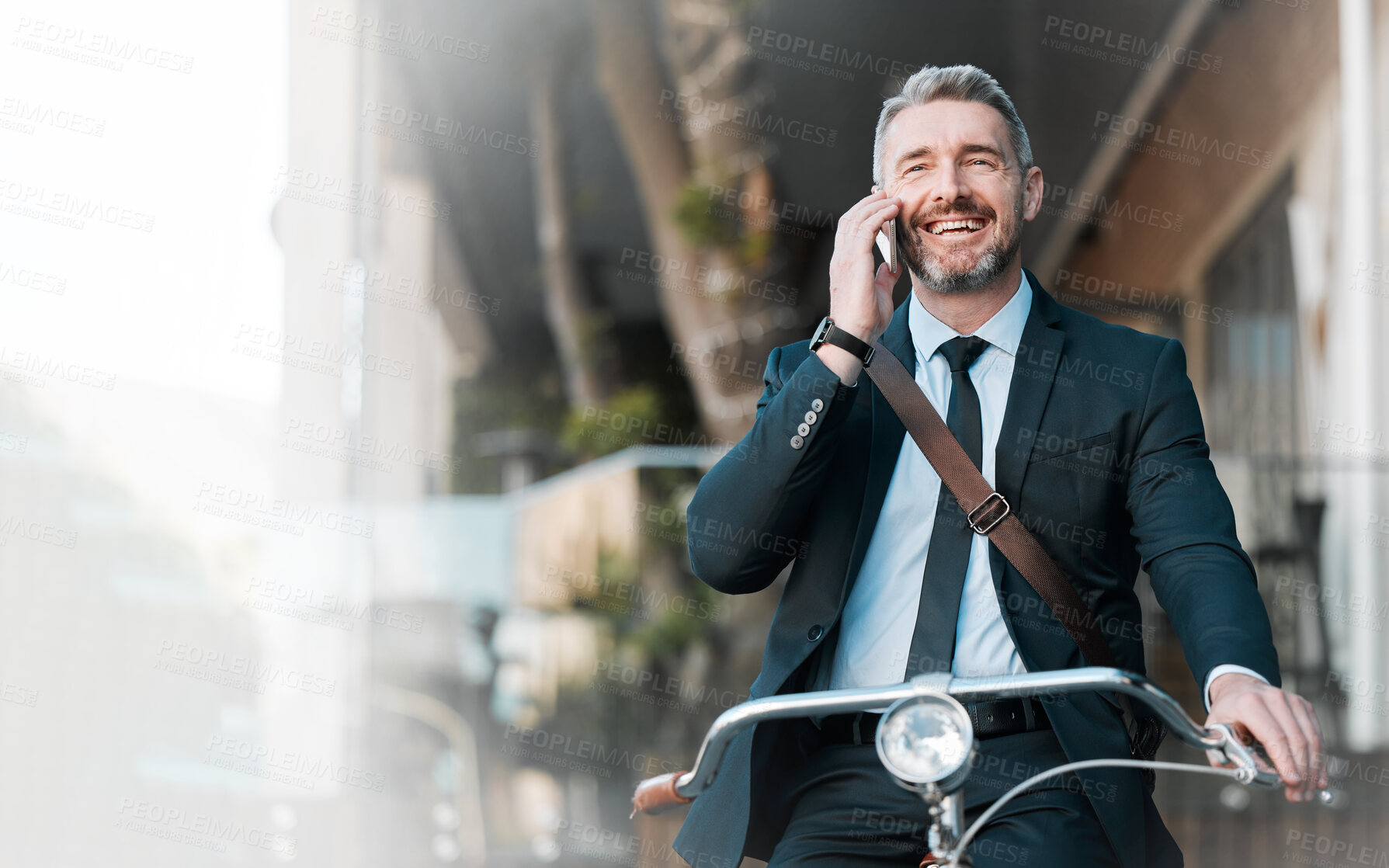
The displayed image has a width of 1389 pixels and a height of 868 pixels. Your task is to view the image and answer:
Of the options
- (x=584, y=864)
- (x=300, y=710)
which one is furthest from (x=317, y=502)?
(x=584, y=864)

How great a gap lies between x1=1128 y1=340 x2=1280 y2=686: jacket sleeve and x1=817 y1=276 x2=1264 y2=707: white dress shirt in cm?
21

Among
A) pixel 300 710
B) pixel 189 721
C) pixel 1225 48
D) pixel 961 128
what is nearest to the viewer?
pixel 961 128

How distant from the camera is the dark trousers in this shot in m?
1.56

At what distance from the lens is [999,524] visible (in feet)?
5.56

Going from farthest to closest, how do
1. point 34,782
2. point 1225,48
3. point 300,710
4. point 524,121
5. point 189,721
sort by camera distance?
point 524,121, point 1225,48, point 300,710, point 189,721, point 34,782

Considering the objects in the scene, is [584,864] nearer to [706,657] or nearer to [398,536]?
[706,657]

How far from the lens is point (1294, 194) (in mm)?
7473

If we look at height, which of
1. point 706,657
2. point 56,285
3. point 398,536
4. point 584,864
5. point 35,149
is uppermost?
point 35,149

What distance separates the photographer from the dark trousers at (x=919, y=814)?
1563mm

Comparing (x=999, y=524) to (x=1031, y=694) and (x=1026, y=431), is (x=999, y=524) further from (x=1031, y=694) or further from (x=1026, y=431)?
(x=1031, y=694)

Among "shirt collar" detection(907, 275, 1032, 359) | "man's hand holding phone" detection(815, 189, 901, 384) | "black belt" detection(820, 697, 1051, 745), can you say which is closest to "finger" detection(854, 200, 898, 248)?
"man's hand holding phone" detection(815, 189, 901, 384)

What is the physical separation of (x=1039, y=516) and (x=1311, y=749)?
0.55 meters

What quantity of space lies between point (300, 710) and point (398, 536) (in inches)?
45.9

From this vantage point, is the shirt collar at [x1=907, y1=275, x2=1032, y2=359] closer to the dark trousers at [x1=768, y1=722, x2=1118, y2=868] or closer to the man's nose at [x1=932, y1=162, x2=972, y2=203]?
the man's nose at [x1=932, y1=162, x2=972, y2=203]
